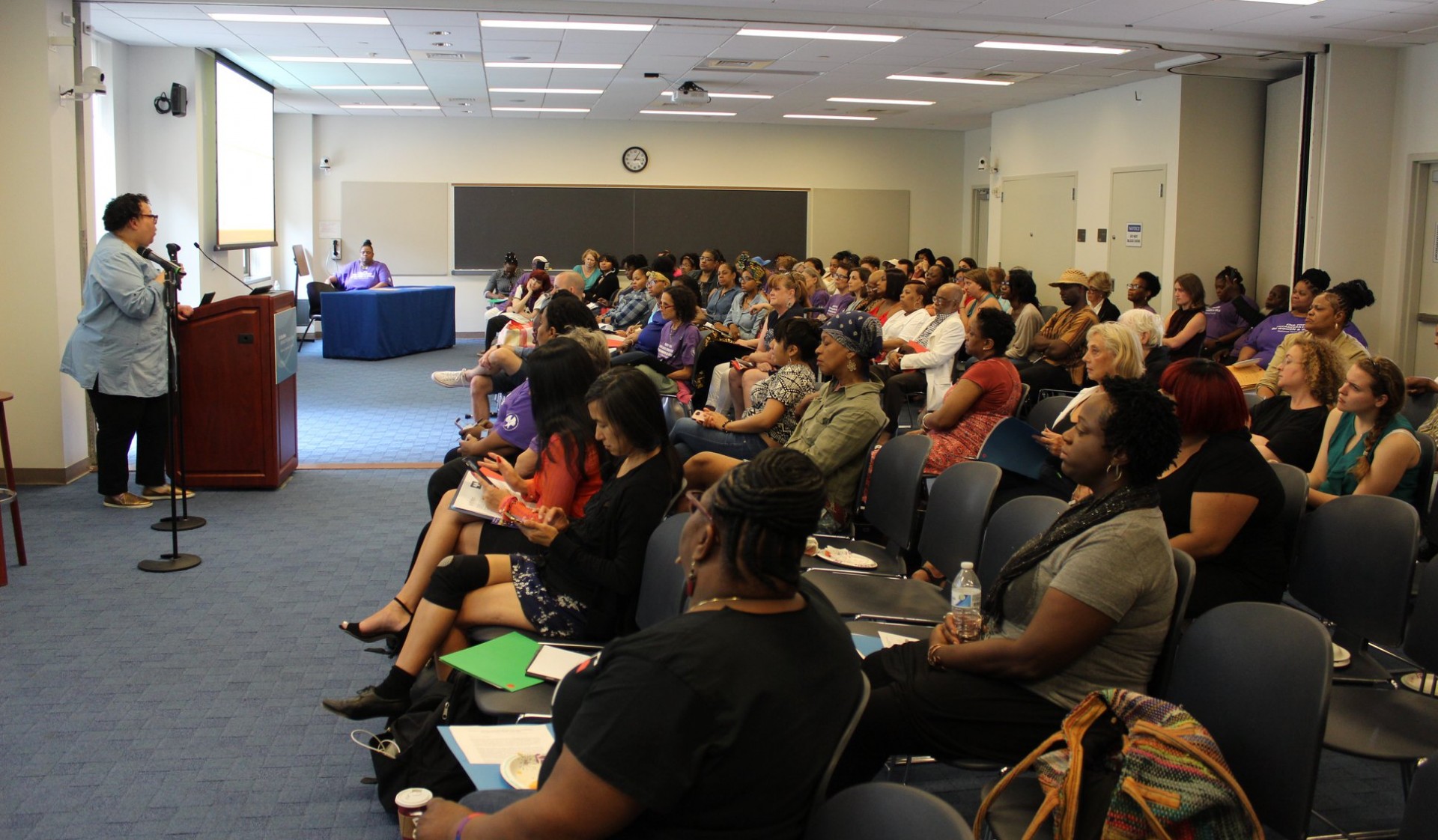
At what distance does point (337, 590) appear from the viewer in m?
4.85

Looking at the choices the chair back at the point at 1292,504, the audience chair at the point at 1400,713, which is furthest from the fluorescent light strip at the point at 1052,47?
the audience chair at the point at 1400,713

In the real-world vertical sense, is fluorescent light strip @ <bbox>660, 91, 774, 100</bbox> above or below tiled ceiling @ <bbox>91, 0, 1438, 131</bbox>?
above

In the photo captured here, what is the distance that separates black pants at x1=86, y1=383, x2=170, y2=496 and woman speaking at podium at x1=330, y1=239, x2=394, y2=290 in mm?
9098

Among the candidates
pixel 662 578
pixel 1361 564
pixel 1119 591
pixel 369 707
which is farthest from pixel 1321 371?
pixel 369 707

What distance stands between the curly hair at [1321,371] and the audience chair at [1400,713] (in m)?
1.99

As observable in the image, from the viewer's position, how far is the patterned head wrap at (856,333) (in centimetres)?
434

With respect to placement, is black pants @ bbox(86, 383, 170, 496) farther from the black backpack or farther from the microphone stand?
the black backpack

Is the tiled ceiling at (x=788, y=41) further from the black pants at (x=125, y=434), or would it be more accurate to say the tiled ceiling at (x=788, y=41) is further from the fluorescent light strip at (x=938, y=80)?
the black pants at (x=125, y=434)

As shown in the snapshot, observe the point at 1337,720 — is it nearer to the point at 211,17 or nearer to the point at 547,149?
the point at 211,17

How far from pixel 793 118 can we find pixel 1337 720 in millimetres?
14634

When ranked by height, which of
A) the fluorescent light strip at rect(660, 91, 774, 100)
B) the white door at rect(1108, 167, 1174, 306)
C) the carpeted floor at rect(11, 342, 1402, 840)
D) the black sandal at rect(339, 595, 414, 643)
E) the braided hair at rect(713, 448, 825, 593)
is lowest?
the carpeted floor at rect(11, 342, 1402, 840)

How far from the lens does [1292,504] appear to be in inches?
140

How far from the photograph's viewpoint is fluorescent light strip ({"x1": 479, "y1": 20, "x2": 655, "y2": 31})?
8.73m

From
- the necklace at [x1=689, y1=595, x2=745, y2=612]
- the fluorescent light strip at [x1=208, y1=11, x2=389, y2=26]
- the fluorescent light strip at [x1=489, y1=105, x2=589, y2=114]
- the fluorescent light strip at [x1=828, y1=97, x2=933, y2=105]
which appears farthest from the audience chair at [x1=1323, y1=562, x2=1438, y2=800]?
the fluorescent light strip at [x1=489, y1=105, x2=589, y2=114]
